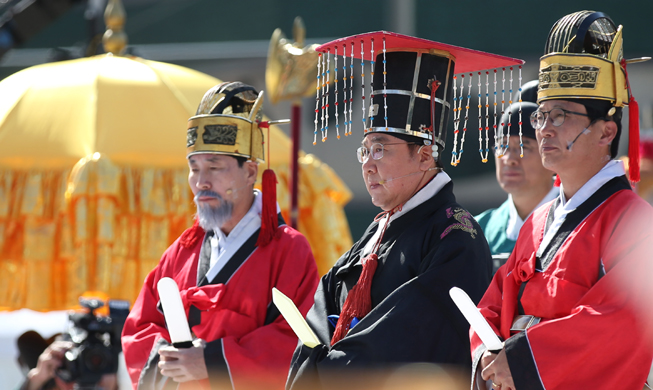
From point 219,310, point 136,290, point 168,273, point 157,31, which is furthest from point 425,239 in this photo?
point 157,31

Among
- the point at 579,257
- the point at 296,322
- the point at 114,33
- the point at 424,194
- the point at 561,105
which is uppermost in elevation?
the point at 114,33

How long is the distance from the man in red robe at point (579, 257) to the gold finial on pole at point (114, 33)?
138 inches

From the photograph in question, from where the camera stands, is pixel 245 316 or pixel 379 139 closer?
pixel 379 139

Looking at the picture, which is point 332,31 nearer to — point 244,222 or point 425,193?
point 244,222

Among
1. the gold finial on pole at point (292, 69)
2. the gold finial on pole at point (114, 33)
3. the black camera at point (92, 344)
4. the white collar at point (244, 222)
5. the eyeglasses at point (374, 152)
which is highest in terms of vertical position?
the gold finial on pole at point (114, 33)

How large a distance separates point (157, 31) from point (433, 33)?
2.94m

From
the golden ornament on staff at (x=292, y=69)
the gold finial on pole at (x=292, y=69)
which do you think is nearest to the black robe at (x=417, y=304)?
the golden ornament on staff at (x=292, y=69)

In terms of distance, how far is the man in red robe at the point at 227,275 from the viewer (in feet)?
8.95

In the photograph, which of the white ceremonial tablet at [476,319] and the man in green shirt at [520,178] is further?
the man in green shirt at [520,178]

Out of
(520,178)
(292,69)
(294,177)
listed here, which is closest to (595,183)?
(520,178)

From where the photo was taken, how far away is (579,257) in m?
1.97

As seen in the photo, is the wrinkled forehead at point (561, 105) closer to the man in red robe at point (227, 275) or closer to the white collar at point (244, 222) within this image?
the man in red robe at point (227, 275)

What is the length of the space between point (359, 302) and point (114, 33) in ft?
11.2

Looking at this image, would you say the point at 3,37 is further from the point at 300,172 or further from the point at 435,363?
the point at 435,363
